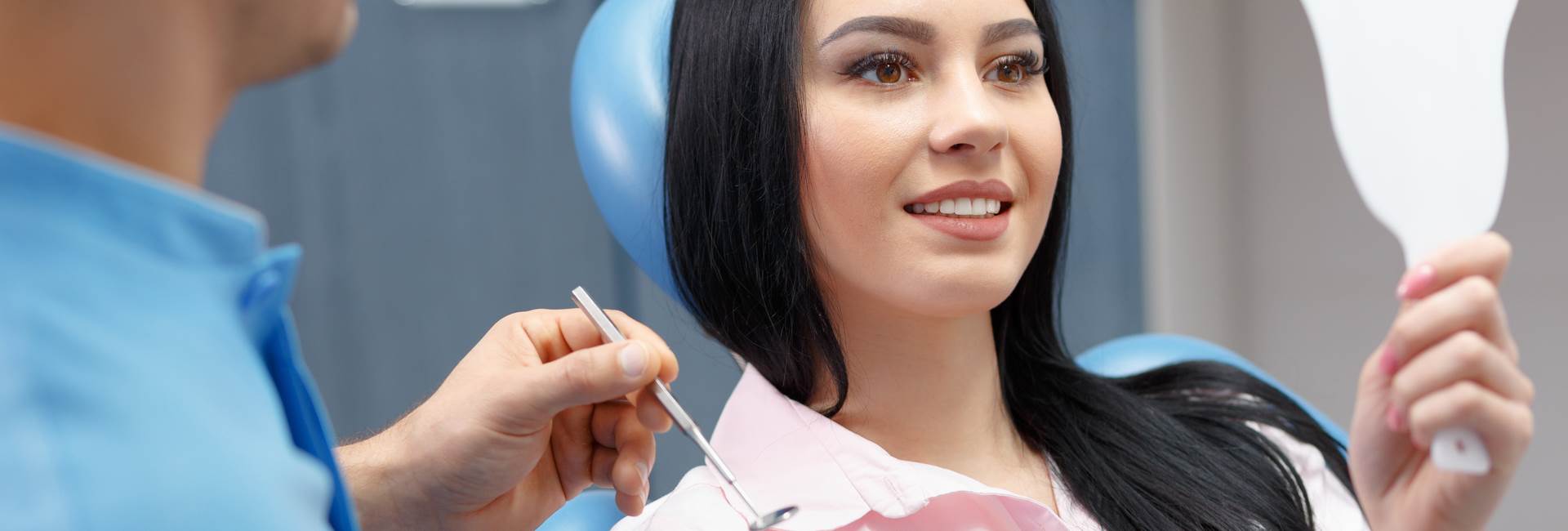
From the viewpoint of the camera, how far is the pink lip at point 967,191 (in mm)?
1131

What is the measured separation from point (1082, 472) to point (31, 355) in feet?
3.24

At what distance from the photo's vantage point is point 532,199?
243 cm

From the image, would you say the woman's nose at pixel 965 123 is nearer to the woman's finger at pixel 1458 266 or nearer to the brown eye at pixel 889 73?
the brown eye at pixel 889 73

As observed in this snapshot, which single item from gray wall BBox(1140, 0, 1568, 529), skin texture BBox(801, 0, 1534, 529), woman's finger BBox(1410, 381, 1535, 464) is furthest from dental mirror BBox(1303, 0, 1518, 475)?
gray wall BBox(1140, 0, 1568, 529)

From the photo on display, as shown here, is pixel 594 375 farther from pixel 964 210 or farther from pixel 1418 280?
pixel 1418 280

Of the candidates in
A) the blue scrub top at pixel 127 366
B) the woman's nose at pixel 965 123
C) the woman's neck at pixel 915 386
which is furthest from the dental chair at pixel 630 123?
the blue scrub top at pixel 127 366

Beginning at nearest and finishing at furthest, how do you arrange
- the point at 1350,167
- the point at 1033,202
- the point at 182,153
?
the point at 182,153
the point at 1350,167
the point at 1033,202

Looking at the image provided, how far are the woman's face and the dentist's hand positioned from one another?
0.23 meters

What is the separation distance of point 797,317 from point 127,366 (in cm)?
77

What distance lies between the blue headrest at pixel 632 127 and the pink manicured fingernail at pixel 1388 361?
721 mm

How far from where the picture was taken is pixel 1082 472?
4.22 ft

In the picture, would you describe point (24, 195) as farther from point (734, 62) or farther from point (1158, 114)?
point (1158, 114)

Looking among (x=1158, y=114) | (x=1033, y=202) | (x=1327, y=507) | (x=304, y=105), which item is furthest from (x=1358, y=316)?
(x=304, y=105)

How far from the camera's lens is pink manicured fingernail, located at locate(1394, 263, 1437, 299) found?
75 centimetres
